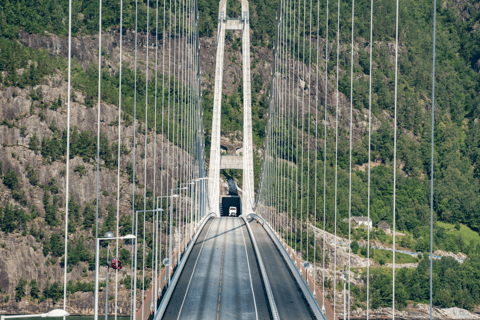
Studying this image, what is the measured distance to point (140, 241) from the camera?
4729 inches

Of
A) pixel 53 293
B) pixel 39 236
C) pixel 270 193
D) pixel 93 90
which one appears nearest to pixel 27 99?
pixel 93 90

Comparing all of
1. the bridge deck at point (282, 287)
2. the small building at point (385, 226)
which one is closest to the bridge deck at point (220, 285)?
the bridge deck at point (282, 287)

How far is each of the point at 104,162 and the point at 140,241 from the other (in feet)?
123

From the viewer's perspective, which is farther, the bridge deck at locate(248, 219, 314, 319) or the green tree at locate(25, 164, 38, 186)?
the green tree at locate(25, 164, 38, 186)

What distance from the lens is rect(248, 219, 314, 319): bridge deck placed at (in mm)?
36812

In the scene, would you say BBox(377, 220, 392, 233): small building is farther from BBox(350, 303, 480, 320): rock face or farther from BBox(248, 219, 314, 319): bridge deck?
BBox(248, 219, 314, 319): bridge deck

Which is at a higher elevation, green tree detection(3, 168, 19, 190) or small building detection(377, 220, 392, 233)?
green tree detection(3, 168, 19, 190)

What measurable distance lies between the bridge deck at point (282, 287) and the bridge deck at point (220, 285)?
1.16 meters

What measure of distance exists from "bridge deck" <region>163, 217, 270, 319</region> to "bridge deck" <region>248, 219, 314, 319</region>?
116 centimetres

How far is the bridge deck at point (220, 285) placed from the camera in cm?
3731

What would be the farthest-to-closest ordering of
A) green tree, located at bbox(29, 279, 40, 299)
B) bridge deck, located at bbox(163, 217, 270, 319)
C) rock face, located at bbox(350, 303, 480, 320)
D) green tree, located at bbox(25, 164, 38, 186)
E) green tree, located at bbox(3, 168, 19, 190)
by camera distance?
green tree, located at bbox(25, 164, 38, 186) → green tree, located at bbox(3, 168, 19, 190) → green tree, located at bbox(29, 279, 40, 299) → rock face, located at bbox(350, 303, 480, 320) → bridge deck, located at bbox(163, 217, 270, 319)

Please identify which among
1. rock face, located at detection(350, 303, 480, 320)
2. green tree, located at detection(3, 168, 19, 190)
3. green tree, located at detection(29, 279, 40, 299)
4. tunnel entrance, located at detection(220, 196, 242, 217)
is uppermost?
green tree, located at detection(3, 168, 19, 190)

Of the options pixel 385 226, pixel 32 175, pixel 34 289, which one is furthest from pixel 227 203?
pixel 32 175

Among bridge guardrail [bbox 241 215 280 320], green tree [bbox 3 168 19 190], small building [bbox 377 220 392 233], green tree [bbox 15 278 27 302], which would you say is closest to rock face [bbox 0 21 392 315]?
green tree [bbox 15 278 27 302]
